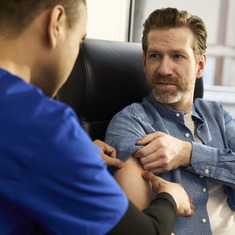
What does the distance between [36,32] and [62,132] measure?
0.78 feet

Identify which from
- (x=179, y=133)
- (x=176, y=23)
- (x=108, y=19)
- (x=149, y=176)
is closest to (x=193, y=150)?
(x=179, y=133)

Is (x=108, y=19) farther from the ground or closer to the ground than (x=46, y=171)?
farther from the ground

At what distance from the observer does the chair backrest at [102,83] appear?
156 cm

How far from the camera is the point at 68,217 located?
740mm

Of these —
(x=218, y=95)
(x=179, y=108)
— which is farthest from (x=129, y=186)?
(x=218, y=95)

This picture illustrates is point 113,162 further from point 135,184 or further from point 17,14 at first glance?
point 17,14

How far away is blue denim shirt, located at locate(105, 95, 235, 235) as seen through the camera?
4.85 feet

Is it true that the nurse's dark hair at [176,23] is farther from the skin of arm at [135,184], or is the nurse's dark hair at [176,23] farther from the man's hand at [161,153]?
the skin of arm at [135,184]

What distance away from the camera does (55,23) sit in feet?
2.78

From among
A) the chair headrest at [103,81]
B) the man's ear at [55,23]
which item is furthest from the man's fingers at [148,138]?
the man's ear at [55,23]

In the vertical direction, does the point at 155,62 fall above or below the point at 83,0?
below

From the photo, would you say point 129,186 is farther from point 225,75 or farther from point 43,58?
point 225,75

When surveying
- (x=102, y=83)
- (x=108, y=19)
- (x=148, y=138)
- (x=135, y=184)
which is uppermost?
(x=108, y=19)

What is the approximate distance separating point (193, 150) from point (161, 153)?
6.0 inches
